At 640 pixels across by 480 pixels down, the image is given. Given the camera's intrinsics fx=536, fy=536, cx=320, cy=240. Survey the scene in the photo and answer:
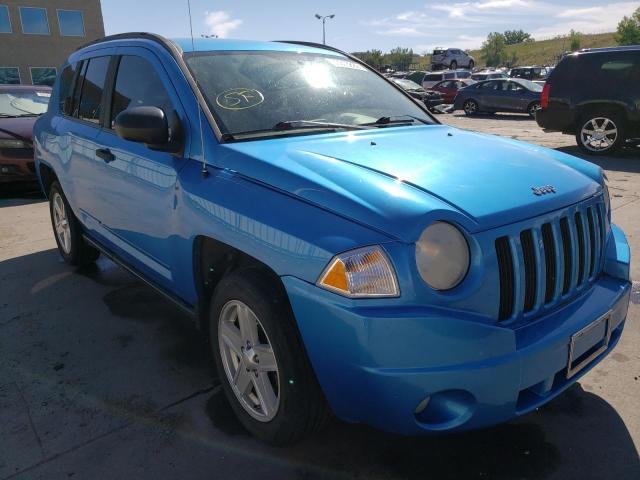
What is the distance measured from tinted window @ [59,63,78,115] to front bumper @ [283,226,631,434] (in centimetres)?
326

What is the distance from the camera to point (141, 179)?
9.82 ft

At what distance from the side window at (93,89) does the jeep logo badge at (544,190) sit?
2.88m

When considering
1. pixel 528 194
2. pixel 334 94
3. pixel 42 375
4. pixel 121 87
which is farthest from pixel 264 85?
pixel 42 375

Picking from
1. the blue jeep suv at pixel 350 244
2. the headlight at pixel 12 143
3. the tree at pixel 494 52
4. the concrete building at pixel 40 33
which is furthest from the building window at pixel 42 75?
the tree at pixel 494 52

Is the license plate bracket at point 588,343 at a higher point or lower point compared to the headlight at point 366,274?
lower

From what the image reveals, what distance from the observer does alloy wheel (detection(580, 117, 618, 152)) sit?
9.79 metres

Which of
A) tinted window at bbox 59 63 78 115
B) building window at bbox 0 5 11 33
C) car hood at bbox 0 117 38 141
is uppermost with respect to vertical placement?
building window at bbox 0 5 11 33

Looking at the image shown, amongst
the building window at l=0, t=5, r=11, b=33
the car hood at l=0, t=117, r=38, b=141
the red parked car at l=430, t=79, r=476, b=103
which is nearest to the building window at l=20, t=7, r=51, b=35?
the building window at l=0, t=5, r=11, b=33

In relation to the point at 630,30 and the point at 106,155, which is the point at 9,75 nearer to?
the point at 106,155

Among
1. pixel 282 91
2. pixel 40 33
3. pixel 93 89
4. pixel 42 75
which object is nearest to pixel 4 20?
pixel 40 33

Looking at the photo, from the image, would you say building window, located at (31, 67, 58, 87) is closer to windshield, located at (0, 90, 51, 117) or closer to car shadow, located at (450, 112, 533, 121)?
car shadow, located at (450, 112, 533, 121)

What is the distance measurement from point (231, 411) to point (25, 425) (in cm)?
101

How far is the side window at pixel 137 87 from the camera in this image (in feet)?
9.72

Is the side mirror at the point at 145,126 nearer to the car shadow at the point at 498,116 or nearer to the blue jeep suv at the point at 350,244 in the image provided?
the blue jeep suv at the point at 350,244
